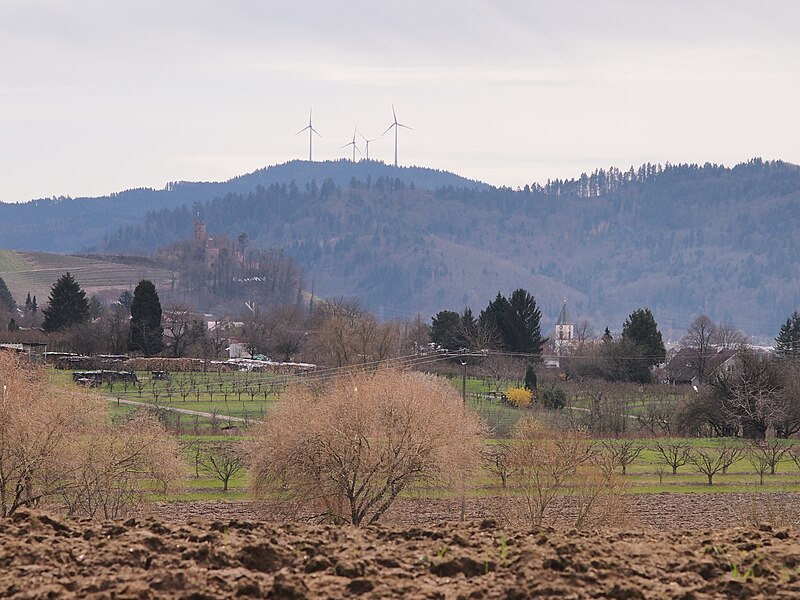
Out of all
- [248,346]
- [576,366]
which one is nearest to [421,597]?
[576,366]

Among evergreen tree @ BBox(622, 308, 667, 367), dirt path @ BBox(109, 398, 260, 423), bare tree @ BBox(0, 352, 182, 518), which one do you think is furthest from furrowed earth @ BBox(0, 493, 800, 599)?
evergreen tree @ BBox(622, 308, 667, 367)

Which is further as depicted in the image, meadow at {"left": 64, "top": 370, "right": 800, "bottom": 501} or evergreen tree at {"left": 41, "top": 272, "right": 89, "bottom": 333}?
evergreen tree at {"left": 41, "top": 272, "right": 89, "bottom": 333}

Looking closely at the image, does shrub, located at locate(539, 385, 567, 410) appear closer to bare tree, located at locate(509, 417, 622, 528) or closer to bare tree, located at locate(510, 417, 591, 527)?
bare tree, located at locate(509, 417, 622, 528)

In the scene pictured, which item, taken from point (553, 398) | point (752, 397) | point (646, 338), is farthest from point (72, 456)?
point (646, 338)

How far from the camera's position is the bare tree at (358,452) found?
3416 cm

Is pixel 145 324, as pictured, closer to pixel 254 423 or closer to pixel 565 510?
pixel 254 423

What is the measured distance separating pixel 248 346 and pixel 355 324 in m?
28.0

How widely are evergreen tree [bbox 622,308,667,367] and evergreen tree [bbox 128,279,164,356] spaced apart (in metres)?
36.9

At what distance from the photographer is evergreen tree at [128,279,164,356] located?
9169cm

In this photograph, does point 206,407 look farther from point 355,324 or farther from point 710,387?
point 710,387

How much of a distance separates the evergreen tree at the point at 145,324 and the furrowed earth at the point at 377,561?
8074cm

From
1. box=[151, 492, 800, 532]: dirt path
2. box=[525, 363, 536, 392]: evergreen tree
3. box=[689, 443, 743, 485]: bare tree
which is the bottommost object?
box=[151, 492, 800, 532]: dirt path

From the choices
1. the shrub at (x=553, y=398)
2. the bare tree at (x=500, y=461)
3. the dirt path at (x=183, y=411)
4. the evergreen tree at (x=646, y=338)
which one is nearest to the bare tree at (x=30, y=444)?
the bare tree at (x=500, y=461)

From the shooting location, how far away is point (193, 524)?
12359mm
